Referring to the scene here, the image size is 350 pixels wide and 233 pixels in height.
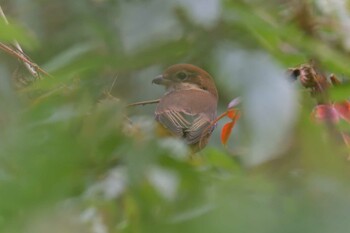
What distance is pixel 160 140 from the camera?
0.79m

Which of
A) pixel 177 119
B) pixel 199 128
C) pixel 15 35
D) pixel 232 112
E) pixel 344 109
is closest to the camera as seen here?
pixel 15 35

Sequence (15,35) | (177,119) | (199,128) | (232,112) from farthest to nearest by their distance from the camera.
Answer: (199,128), (177,119), (232,112), (15,35)

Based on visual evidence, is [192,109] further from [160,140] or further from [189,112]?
[160,140]

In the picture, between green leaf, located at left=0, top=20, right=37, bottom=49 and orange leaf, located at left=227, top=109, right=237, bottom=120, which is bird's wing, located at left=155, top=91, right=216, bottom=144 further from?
green leaf, located at left=0, top=20, right=37, bottom=49

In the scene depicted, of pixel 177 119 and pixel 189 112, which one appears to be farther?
pixel 189 112

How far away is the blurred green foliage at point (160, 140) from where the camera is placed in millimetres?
608

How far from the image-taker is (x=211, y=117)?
1640 millimetres

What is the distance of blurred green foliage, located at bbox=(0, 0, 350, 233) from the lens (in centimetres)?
61

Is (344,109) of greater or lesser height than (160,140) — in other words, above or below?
below

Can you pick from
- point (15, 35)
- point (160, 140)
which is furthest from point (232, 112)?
point (15, 35)

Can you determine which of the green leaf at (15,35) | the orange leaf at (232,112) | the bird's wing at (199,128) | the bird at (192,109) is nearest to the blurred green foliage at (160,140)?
the green leaf at (15,35)

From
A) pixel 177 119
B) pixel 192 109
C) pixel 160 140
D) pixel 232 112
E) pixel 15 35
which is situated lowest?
pixel 192 109

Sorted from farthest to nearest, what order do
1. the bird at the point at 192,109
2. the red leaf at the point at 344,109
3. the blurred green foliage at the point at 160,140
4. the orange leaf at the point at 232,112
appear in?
1. the bird at the point at 192,109
2. the red leaf at the point at 344,109
3. the orange leaf at the point at 232,112
4. the blurred green foliage at the point at 160,140

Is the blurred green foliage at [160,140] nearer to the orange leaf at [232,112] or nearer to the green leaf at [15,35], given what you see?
the green leaf at [15,35]
